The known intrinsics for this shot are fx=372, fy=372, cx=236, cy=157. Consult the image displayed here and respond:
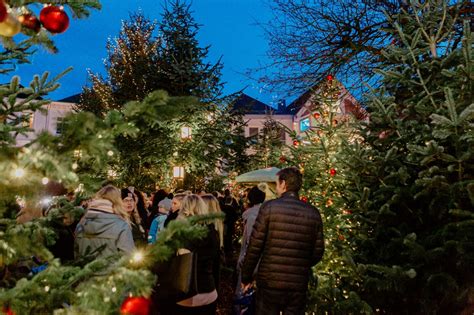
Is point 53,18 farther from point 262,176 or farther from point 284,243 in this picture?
point 262,176

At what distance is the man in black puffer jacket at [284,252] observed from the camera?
12.6 feet

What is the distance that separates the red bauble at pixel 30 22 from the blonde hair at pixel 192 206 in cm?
321

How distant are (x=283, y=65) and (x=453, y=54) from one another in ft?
19.5

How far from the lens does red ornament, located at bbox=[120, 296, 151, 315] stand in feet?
5.06

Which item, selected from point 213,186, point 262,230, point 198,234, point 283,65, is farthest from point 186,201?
point 213,186

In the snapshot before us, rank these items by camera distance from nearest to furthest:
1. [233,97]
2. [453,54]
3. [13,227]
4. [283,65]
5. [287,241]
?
[13,227] → [287,241] → [453,54] → [283,65] → [233,97]

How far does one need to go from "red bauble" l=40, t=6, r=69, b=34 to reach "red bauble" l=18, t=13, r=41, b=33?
70 millimetres

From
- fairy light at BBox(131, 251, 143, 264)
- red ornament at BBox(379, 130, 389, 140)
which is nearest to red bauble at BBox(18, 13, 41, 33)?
fairy light at BBox(131, 251, 143, 264)

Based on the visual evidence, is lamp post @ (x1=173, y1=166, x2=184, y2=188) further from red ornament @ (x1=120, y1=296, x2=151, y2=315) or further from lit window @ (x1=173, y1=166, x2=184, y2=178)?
red ornament @ (x1=120, y1=296, x2=151, y2=315)

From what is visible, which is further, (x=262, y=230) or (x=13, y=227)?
(x=262, y=230)

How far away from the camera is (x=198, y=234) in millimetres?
1737

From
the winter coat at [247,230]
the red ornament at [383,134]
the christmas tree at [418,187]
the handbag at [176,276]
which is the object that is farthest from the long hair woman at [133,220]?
the red ornament at [383,134]

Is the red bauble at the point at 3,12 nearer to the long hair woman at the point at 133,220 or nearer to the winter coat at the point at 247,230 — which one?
the winter coat at the point at 247,230

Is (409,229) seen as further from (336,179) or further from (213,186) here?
(213,186)
